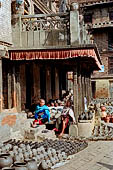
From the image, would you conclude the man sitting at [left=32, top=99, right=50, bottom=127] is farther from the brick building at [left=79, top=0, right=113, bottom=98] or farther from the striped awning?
the brick building at [left=79, top=0, right=113, bottom=98]

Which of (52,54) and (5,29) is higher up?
(5,29)

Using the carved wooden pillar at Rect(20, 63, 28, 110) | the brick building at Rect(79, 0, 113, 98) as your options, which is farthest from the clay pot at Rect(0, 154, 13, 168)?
the brick building at Rect(79, 0, 113, 98)

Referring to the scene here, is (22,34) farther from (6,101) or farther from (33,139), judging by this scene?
(33,139)

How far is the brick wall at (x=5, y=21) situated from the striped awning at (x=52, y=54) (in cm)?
73

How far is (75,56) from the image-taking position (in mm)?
9688

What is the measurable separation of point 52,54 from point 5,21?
243 cm

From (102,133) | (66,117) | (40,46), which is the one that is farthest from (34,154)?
(40,46)

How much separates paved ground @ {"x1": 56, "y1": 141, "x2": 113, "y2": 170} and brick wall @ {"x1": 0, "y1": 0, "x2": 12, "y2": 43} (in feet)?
17.2

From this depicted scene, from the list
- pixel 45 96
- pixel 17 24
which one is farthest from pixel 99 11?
pixel 17 24

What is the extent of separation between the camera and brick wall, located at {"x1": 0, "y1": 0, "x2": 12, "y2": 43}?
1025 centimetres

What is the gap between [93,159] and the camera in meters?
7.15

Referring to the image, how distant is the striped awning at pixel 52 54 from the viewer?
31.6ft

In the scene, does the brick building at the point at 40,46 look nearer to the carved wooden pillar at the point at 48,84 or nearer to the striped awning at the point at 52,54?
the striped awning at the point at 52,54

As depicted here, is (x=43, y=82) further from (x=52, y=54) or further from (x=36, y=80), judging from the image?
(x=52, y=54)
